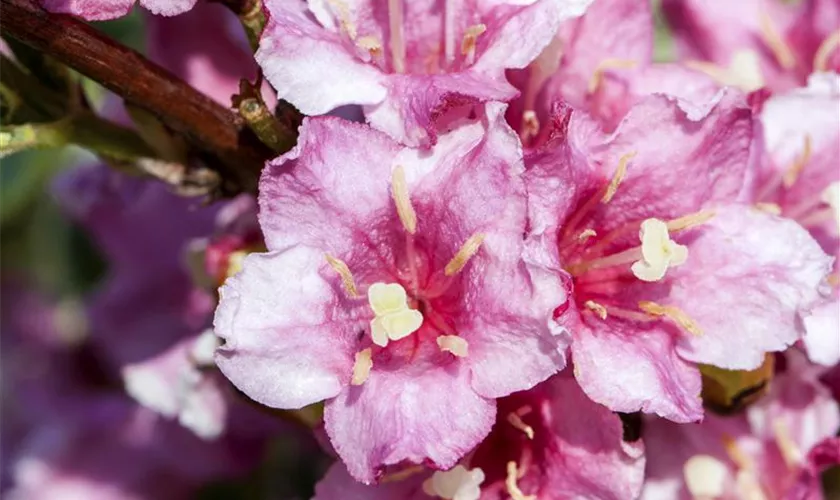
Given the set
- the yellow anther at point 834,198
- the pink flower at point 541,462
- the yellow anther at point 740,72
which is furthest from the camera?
the yellow anther at point 740,72

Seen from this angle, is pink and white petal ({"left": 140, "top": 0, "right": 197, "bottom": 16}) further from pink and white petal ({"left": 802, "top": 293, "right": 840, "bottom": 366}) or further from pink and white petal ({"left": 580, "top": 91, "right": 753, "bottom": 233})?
pink and white petal ({"left": 802, "top": 293, "right": 840, "bottom": 366})

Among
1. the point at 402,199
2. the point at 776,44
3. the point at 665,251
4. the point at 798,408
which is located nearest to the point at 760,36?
the point at 776,44

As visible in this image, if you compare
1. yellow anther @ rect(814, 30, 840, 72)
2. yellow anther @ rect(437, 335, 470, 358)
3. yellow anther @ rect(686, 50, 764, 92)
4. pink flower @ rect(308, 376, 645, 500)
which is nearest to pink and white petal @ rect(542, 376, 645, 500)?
pink flower @ rect(308, 376, 645, 500)

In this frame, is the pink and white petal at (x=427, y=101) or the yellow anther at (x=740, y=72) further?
the yellow anther at (x=740, y=72)

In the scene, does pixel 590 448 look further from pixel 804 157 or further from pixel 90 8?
pixel 90 8

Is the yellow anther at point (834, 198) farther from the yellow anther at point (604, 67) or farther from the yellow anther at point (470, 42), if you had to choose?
the yellow anther at point (470, 42)

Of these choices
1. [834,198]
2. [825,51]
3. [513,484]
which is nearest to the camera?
[513,484]

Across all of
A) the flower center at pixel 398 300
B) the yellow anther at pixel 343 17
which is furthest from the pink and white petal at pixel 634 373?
the yellow anther at pixel 343 17
